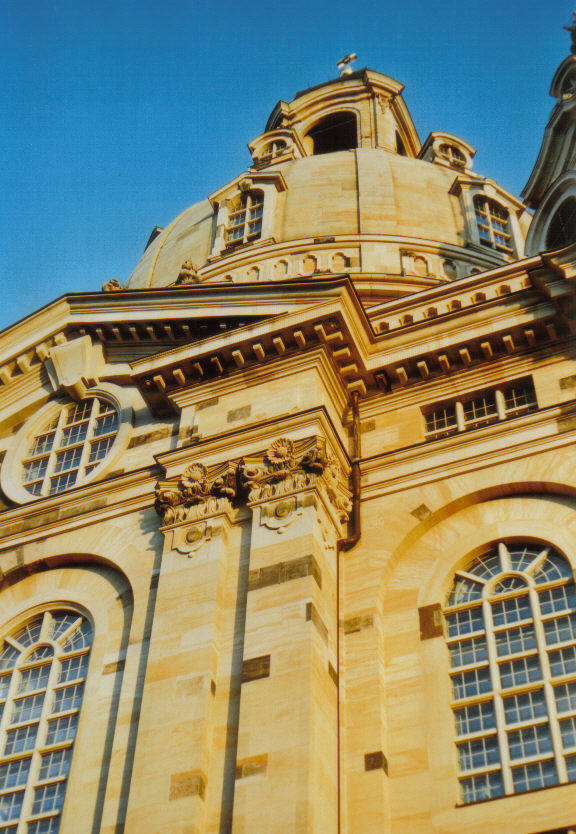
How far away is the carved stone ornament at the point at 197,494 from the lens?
23.0 meters

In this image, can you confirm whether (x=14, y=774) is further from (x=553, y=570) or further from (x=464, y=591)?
(x=553, y=570)

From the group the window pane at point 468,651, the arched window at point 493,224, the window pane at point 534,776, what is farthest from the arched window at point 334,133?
the window pane at point 534,776

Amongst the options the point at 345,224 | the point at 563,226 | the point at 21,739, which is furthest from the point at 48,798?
the point at 345,224

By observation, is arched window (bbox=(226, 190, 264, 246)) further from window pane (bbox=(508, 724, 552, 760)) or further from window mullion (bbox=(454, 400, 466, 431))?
window pane (bbox=(508, 724, 552, 760))

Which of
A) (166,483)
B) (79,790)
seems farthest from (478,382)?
(79,790)

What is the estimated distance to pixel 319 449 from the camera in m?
22.7

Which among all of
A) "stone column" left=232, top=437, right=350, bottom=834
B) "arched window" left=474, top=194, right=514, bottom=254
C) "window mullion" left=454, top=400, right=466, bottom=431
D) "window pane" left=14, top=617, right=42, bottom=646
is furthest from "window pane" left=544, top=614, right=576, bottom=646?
"arched window" left=474, top=194, right=514, bottom=254

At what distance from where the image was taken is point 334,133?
63.6m

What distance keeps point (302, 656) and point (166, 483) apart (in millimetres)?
5880

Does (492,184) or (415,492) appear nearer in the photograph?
(415,492)

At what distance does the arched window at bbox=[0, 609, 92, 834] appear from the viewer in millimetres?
20641

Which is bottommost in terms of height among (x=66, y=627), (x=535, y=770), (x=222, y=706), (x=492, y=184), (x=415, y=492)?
(x=535, y=770)

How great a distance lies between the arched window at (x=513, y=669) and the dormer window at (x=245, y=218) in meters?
27.7

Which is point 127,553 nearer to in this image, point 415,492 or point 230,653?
point 230,653
